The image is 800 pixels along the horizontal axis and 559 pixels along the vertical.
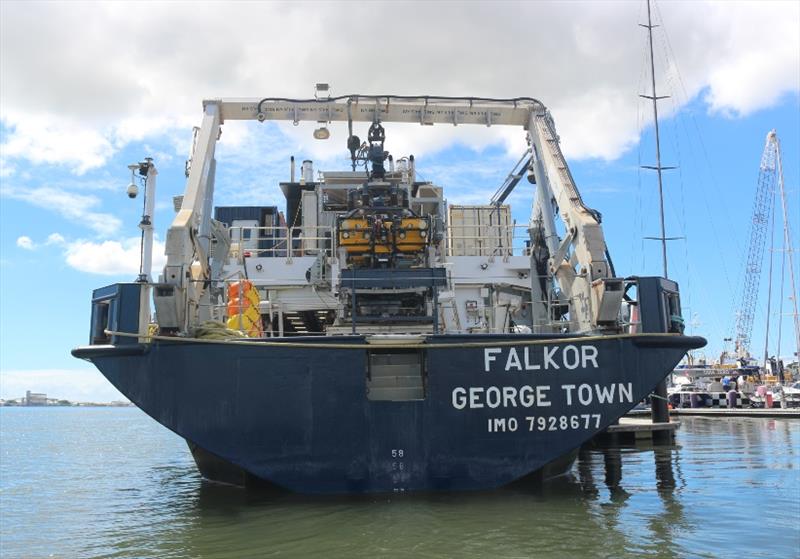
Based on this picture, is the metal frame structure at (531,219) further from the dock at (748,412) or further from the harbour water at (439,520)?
the dock at (748,412)

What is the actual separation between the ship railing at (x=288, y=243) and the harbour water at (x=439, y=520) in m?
4.54

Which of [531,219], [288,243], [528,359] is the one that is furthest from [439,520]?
[288,243]

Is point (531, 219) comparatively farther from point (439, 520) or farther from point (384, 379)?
point (439, 520)

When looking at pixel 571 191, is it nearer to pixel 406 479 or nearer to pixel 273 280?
pixel 406 479

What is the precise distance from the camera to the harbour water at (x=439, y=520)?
262 inches

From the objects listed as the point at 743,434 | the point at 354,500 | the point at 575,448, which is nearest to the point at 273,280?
the point at 354,500

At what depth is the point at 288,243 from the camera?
44.6 ft

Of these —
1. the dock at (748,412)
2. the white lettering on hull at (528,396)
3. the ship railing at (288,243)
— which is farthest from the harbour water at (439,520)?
the dock at (748,412)

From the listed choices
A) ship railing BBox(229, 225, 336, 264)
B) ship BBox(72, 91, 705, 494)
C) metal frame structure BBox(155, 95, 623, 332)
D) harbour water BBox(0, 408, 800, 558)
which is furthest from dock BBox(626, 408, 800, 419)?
ship BBox(72, 91, 705, 494)

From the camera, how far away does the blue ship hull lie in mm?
8359

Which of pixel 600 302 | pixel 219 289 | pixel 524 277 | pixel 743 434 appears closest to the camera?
pixel 600 302

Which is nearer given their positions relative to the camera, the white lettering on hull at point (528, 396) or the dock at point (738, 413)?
the white lettering on hull at point (528, 396)

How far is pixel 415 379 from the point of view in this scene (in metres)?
8.71

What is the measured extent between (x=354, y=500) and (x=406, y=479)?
678 millimetres
